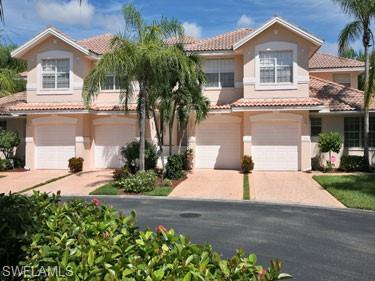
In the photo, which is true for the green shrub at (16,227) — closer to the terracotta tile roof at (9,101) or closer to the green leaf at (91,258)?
the green leaf at (91,258)

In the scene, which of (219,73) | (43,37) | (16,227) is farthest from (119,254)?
(43,37)

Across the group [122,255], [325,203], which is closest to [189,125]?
[325,203]

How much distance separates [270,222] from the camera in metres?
11.6

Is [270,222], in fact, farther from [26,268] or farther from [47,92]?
[47,92]

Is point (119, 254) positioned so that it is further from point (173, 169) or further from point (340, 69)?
point (340, 69)

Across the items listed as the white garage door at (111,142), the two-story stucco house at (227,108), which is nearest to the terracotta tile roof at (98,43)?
the two-story stucco house at (227,108)

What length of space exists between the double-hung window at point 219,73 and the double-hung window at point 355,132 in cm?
690

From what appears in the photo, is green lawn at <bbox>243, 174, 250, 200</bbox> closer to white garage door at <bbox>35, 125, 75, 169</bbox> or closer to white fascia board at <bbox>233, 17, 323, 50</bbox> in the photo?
white fascia board at <bbox>233, 17, 323, 50</bbox>

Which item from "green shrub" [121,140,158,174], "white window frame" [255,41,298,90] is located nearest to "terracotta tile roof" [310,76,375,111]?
A: "white window frame" [255,41,298,90]

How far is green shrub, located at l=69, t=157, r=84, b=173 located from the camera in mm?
22953

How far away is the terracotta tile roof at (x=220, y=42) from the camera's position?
941 inches

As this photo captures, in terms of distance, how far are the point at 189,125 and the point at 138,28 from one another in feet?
24.3

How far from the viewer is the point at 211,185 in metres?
18.8

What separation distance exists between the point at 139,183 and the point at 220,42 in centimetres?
1166
